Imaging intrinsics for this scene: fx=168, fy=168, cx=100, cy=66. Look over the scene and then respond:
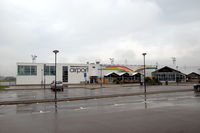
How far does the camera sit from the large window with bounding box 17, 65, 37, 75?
5280 centimetres

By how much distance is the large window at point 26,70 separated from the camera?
5280 cm

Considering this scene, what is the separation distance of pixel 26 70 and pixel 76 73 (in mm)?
16105

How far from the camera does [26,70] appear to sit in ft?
175

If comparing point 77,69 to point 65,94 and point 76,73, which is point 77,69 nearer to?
point 76,73

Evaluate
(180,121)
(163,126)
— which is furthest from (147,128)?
(180,121)

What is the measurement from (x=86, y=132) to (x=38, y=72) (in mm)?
51304

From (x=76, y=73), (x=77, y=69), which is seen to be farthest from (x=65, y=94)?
(x=77, y=69)

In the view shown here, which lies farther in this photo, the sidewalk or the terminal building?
the terminal building

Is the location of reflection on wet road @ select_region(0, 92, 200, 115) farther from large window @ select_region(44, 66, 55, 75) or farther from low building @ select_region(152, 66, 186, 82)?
low building @ select_region(152, 66, 186, 82)

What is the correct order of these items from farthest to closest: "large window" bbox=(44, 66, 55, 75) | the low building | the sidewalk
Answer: the low building
"large window" bbox=(44, 66, 55, 75)
the sidewalk

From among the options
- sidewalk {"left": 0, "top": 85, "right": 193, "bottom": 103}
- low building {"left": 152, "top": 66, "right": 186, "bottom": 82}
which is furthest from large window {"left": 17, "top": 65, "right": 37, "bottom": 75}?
low building {"left": 152, "top": 66, "right": 186, "bottom": 82}

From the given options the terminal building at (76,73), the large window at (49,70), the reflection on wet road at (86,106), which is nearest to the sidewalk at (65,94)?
the reflection on wet road at (86,106)

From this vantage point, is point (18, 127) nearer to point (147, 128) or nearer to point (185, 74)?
point (147, 128)

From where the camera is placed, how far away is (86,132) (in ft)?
22.8
